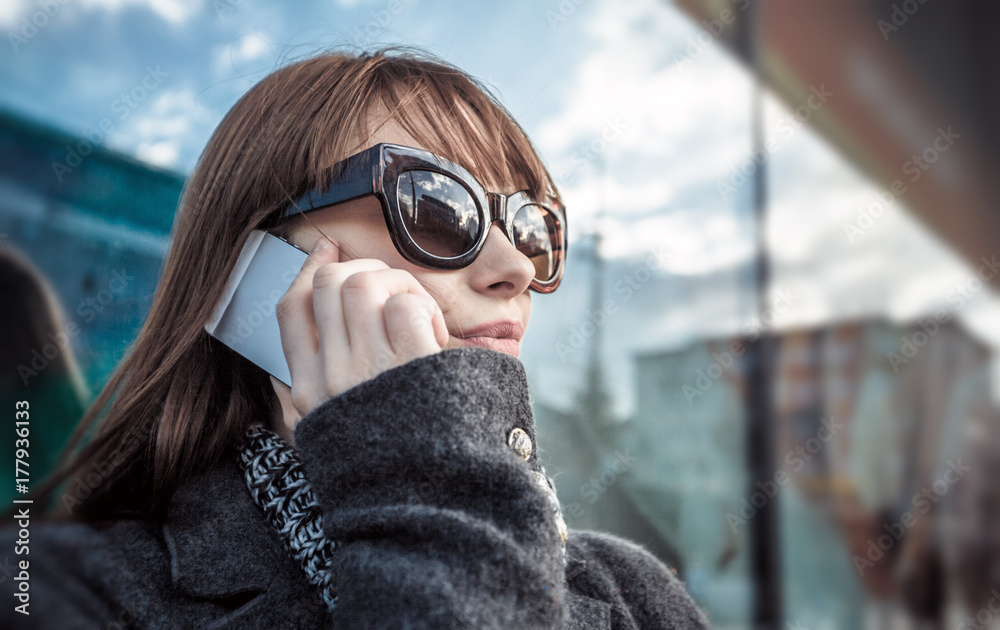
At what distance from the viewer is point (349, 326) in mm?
934

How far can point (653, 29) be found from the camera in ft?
7.91

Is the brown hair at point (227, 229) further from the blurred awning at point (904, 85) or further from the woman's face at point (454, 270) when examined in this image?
the blurred awning at point (904, 85)

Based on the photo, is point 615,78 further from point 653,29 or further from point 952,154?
point 952,154

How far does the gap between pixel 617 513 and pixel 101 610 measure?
5.42 feet

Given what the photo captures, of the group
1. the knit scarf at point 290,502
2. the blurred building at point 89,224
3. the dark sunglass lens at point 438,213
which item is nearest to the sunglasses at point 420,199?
the dark sunglass lens at point 438,213

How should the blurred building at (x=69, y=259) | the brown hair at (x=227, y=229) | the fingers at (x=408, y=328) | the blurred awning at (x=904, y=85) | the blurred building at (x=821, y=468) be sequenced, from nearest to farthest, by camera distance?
1. the fingers at (x=408, y=328)
2. the brown hair at (x=227, y=229)
3. the blurred building at (x=69, y=259)
4. the blurred building at (x=821, y=468)
5. the blurred awning at (x=904, y=85)

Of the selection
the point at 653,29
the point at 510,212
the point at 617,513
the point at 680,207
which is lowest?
the point at 617,513

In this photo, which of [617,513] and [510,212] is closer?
[510,212]

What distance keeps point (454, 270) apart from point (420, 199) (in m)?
0.14

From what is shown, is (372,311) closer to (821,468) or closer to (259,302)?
(259,302)

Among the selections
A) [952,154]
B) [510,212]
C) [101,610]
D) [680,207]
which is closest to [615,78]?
[680,207]

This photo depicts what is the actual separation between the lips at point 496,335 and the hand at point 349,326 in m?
0.15

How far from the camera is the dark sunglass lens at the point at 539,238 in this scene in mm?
1229

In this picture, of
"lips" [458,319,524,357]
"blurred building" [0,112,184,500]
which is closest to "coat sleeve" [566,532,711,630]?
"lips" [458,319,524,357]
